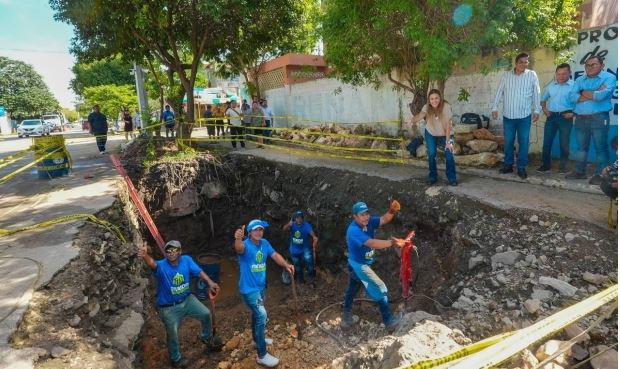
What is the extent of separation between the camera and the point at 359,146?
34.8 feet

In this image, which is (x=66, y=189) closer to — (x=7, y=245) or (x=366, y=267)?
(x=7, y=245)

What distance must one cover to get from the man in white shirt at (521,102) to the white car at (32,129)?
107ft

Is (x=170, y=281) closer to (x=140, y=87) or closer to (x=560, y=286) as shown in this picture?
(x=560, y=286)

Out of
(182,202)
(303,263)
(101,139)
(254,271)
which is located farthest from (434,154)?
(101,139)

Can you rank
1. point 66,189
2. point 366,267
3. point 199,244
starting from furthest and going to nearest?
point 199,244 < point 66,189 < point 366,267

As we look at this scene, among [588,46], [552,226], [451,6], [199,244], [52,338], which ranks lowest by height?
[199,244]

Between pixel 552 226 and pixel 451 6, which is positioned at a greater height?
pixel 451 6

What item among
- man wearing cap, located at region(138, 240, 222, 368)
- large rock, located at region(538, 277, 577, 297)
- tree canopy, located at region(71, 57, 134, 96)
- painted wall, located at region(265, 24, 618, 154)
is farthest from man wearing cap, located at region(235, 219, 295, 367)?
tree canopy, located at region(71, 57, 134, 96)

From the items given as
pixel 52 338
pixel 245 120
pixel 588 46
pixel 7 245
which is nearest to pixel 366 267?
pixel 52 338

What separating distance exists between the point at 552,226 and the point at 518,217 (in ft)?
1.37

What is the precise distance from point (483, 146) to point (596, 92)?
2177 mm

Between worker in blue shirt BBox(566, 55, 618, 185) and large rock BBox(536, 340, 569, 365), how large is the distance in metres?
3.58

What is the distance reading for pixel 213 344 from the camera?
206 inches

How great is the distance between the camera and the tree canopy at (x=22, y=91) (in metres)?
45.0
